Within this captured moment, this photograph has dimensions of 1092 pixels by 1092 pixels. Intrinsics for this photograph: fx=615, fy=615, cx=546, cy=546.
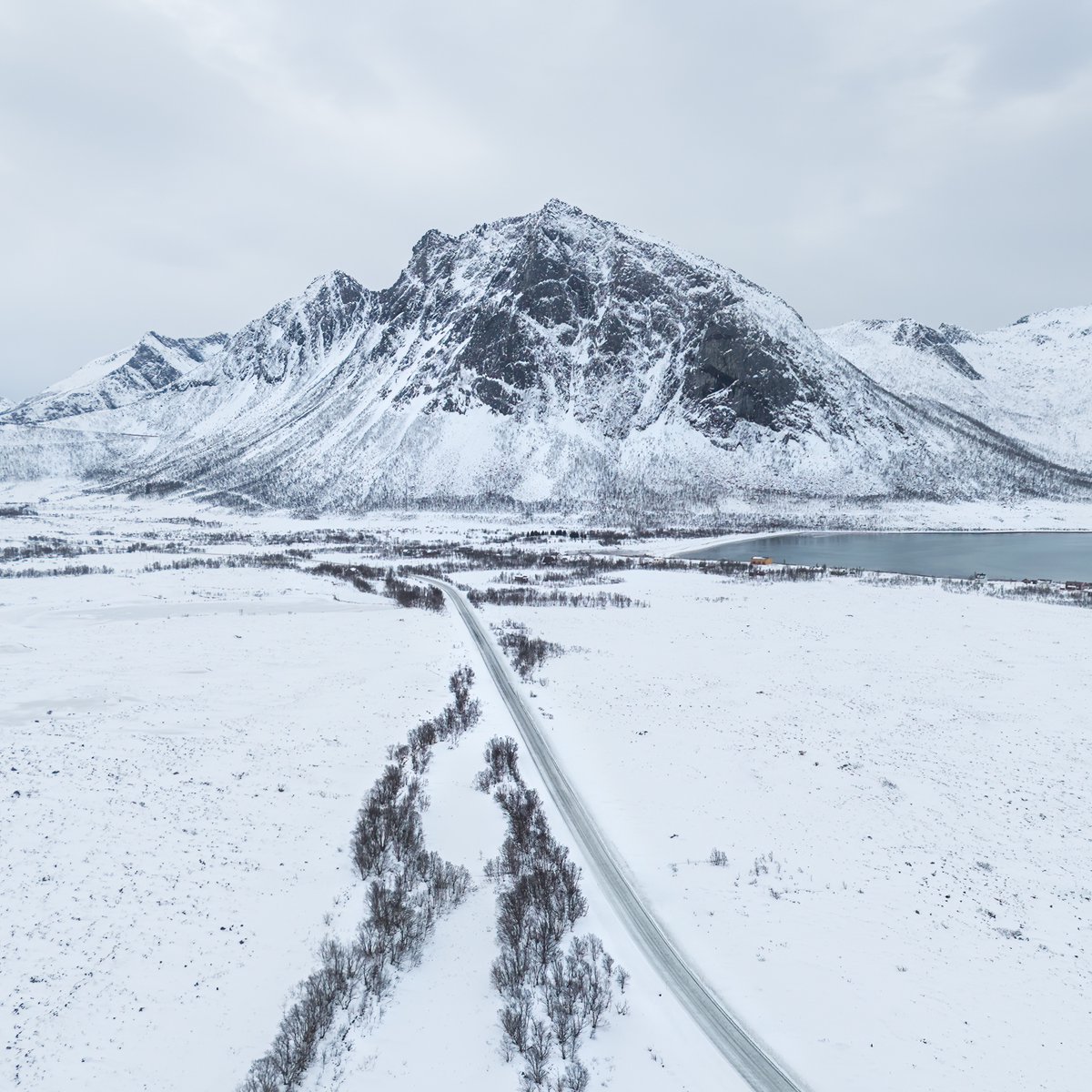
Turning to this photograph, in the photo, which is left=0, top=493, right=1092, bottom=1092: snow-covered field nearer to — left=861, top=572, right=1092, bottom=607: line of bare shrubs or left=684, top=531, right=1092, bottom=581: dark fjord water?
left=861, top=572, right=1092, bottom=607: line of bare shrubs

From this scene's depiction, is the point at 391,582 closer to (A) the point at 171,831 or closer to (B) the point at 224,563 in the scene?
(B) the point at 224,563

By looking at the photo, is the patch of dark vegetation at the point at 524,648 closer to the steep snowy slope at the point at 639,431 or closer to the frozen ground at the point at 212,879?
the frozen ground at the point at 212,879

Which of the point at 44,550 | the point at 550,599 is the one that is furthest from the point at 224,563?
the point at 550,599

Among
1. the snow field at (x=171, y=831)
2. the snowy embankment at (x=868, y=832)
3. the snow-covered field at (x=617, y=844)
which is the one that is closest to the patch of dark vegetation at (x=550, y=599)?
the snowy embankment at (x=868, y=832)

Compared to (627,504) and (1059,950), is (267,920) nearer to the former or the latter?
(1059,950)

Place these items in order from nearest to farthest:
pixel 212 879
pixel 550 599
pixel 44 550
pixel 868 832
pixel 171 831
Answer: pixel 212 879
pixel 171 831
pixel 868 832
pixel 550 599
pixel 44 550

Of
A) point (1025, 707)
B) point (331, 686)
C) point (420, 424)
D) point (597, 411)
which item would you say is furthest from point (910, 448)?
point (331, 686)

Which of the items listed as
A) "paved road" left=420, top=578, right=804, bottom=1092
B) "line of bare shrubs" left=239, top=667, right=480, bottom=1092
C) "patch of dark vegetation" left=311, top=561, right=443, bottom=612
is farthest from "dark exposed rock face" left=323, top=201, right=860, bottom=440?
"line of bare shrubs" left=239, top=667, right=480, bottom=1092
